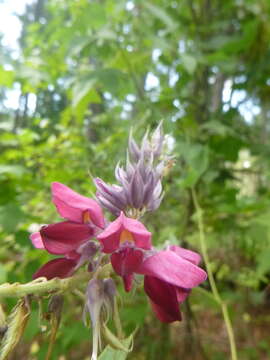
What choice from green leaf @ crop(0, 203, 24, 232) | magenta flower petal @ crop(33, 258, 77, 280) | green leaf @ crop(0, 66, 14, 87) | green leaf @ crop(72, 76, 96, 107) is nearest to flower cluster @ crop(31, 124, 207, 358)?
magenta flower petal @ crop(33, 258, 77, 280)

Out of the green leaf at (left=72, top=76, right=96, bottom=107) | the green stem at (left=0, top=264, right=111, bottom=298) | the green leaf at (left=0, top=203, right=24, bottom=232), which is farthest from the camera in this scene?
the green leaf at (left=72, top=76, right=96, bottom=107)

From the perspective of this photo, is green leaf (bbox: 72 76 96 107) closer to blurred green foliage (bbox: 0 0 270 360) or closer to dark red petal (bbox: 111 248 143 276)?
blurred green foliage (bbox: 0 0 270 360)

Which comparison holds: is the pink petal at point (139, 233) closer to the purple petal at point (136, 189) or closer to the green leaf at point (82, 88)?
the purple petal at point (136, 189)

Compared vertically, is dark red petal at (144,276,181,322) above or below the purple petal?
below

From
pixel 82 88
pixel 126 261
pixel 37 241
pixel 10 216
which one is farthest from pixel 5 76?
pixel 126 261

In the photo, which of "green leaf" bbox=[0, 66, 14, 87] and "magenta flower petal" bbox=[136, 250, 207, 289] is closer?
"magenta flower petal" bbox=[136, 250, 207, 289]

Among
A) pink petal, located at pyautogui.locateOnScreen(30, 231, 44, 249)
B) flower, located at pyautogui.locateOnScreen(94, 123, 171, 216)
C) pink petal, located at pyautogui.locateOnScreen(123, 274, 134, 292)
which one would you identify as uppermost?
flower, located at pyautogui.locateOnScreen(94, 123, 171, 216)

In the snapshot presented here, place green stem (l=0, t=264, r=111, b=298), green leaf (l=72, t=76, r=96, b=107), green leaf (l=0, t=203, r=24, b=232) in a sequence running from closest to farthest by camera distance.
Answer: green stem (l=0, t=264, r=111, b=298) < green leaf (l=0, t=203, r=24, b=232) < green leaf (l=72, t=76, r=96, b=107)

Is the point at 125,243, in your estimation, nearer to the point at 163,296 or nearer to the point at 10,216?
the point at 163,296
